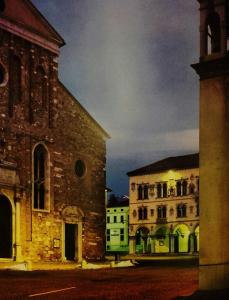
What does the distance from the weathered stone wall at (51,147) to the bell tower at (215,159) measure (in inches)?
695

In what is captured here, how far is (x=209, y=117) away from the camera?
402 inches

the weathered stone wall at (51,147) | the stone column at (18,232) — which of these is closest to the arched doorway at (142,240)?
the weathered stone wall at (51,147)

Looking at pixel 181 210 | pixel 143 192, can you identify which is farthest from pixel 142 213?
pixel 181 210

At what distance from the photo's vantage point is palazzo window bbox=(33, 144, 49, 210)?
2855cm

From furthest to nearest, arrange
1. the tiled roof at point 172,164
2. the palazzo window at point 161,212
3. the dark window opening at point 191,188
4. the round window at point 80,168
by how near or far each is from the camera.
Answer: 1. the palazzo window at point 161,212
2. the tiled roof at point 172,164
3. the dark window opening at point 191,188
4. the round window at point 80,168

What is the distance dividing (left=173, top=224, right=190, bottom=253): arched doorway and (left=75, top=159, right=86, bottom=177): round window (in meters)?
39.8

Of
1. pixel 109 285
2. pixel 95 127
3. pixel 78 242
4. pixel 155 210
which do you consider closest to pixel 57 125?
pixel 95 127

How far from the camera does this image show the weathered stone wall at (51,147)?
27.4 m

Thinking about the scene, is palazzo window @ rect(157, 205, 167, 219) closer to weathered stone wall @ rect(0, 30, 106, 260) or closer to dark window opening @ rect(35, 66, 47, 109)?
weathered stone wall @ rect(0, 30, 106, 260)

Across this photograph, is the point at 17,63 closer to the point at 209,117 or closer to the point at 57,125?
the point at 57,125

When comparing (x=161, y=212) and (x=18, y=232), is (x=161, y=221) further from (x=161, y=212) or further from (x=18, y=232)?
(x=18, y=232)

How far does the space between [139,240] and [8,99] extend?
5057cm

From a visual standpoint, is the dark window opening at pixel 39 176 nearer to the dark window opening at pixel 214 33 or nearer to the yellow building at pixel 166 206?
the dark window opening at pixel 214 33

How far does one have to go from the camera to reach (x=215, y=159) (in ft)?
33.0
